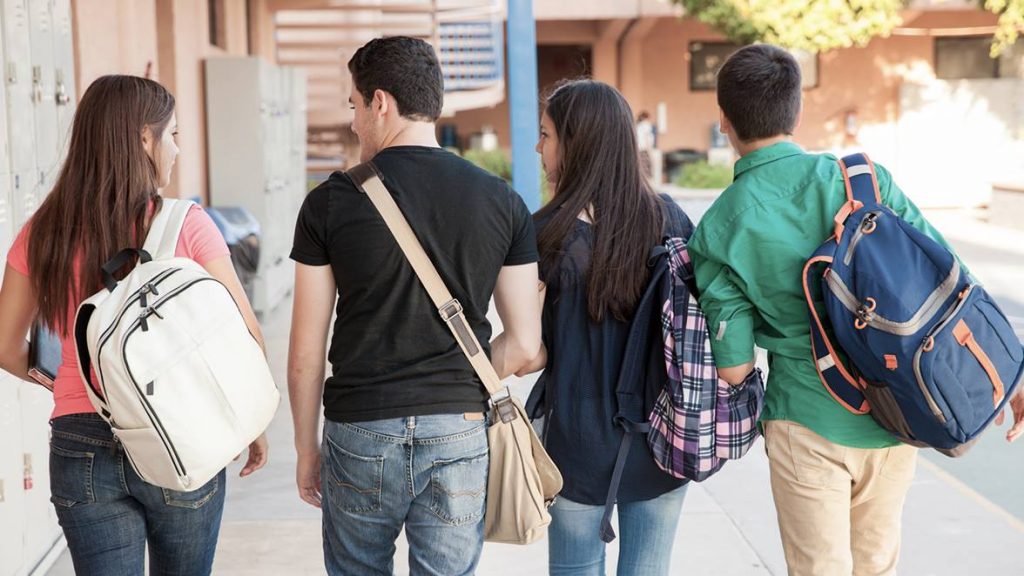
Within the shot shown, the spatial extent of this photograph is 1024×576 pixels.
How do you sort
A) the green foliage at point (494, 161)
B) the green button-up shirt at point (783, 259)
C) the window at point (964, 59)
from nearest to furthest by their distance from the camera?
1. the green button-up shirt at point (783, 259)
2. the green foliage at point (494, 161)
3. the window at point (964, 59)

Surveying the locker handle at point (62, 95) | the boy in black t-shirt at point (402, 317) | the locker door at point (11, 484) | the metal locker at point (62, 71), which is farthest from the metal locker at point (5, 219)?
the boy in black t-shirt at point (402, 317)

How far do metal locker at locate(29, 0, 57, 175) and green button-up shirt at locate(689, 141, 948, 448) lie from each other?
118 inches

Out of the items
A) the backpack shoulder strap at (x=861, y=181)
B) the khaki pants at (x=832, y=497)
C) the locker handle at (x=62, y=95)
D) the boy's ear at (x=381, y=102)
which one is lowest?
the khaki pants at (x=832, y=497)

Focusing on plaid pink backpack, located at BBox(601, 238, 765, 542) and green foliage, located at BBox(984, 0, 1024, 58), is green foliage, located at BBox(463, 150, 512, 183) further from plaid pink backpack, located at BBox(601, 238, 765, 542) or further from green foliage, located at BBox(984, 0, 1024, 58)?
plaid pink backpack, located at BBox(601, 238, 765, 542)

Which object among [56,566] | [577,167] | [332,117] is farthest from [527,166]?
[577,167]

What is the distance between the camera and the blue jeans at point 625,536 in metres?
2.96

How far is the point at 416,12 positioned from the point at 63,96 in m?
12.8

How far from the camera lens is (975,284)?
101 inches

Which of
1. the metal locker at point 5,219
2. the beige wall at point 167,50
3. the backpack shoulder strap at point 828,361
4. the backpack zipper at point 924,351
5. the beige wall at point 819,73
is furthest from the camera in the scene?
the beige wall at point 819,73

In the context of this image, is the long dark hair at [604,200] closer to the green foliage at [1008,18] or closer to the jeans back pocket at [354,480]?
the jeans back pocket at [354,480]

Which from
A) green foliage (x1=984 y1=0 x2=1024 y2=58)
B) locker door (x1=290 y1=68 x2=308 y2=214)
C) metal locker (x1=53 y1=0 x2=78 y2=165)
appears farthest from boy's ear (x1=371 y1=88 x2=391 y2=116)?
green foliage (x1=984 y1=0 x2=1024 y2=58)

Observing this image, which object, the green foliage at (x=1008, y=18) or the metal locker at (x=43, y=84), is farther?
the green foliage at (x=1008, y=18)

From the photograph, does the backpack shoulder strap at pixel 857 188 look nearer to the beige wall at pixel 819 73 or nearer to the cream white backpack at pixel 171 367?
the cream white backpack at pixel 171 367

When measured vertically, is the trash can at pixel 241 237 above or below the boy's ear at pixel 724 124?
below
